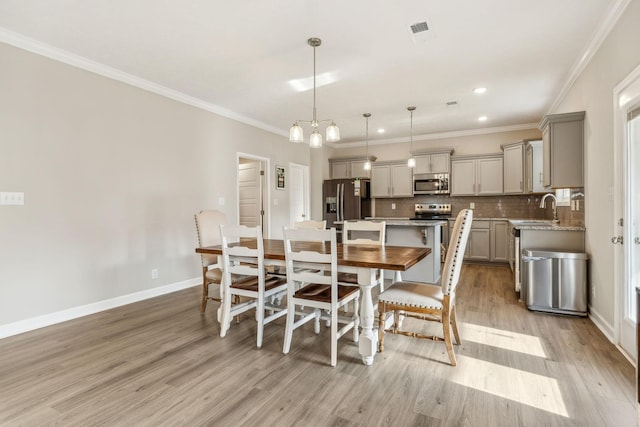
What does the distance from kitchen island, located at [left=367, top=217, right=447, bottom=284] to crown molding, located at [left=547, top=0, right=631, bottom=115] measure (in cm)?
225

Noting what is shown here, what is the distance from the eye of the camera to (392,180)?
7145 millimetres

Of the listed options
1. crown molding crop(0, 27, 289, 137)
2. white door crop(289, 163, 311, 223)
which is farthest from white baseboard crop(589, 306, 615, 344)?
crown molding crop(0, 27, 289, 137)

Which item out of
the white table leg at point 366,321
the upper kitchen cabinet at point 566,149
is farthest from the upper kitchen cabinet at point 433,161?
the white table leg at point 366,321

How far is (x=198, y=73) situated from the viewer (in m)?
3.79

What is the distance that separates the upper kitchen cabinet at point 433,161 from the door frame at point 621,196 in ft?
13.1

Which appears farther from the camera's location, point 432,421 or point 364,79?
point 364,79

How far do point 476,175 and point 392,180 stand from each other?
164 centimetres

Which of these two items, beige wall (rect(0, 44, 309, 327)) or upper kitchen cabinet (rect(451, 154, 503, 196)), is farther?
upper kitchen cabinet (rect(451, 154, 503, 196))

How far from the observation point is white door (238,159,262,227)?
20.2 ft

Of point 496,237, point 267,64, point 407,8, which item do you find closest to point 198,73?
point 267,64

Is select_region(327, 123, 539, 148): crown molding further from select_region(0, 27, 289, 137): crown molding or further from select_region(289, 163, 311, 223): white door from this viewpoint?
select_region(0, 27, 289, 137): crown molding

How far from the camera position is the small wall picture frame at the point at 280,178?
20.8 feet

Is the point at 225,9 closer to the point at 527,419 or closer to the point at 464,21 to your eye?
the point at 464,21

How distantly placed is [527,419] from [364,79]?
359 centimetres
